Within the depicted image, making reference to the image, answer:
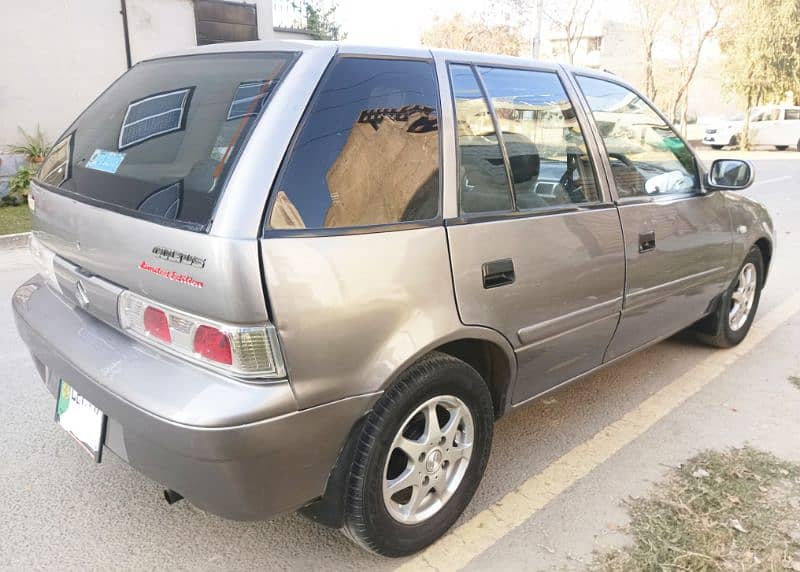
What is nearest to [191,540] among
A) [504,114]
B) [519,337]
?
[519,337]

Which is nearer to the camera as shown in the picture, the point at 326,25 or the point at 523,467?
the point at 523,467

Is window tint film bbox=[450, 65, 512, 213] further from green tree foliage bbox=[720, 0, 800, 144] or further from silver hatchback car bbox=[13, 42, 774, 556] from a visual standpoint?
green tree foliage bbox=[720, 0, 800, 144]

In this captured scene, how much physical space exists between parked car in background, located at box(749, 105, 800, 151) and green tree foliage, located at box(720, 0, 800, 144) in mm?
685

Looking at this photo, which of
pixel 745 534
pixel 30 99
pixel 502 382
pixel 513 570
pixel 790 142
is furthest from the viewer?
pixel 790 142

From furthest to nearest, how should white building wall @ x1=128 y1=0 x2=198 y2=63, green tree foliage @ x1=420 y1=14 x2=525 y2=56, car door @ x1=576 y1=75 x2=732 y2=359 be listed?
1. green tree foliage @ x1=420 y1=14 x2=525 y2=56
2. white building wall @ x1=128 y1=0 x2=198 y2=63
3. car door @ x1=576 y1=75 x2=732 y2=359

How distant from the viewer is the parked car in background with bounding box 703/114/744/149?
25.8 m

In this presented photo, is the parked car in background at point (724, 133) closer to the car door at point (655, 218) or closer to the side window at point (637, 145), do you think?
the car door at point (655, 218)

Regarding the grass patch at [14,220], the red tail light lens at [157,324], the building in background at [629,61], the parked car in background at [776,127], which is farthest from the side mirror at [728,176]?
the building in background at [629,61]

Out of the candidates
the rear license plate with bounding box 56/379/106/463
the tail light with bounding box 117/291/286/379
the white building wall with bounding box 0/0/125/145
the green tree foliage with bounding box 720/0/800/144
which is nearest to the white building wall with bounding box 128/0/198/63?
the white building wall with bounding box 0/0/125/145

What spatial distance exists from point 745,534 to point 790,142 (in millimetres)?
28290

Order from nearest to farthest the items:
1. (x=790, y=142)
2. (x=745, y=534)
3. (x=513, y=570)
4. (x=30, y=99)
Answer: (x=513, y=570) → (x=745, y=534) → (x=30, y=99) → (x=790, y=142)

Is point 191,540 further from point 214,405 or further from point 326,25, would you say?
point 326,25

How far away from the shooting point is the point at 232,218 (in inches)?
71.2

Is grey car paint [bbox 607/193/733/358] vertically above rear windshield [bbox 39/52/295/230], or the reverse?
rear windshield [bbox 39/52/295/230]
